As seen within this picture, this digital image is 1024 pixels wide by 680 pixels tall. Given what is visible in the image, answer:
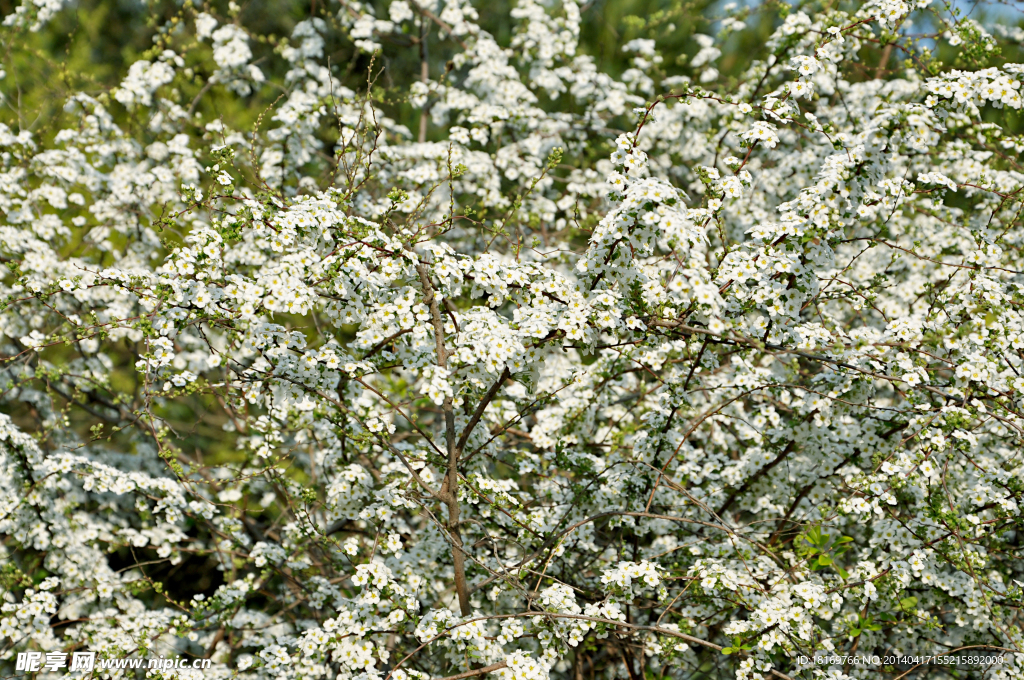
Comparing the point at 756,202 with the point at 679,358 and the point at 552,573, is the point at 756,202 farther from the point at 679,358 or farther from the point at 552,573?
the point at 552,573

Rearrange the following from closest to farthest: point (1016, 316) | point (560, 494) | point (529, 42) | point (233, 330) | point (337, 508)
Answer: point (233, 330) → point (1016, 316) → point (337, 508) → point (560, 494) → point (529, 42)

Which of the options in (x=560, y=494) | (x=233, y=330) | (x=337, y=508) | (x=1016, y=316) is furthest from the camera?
(x=560, y=494)

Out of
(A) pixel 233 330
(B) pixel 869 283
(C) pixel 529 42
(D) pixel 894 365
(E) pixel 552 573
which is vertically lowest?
(E) pixel 552 573

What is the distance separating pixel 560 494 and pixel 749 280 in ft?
4.93

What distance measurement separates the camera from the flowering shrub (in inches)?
122

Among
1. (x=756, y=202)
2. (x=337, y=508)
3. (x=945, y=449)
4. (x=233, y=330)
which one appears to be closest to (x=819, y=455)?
(x=945, y=449)

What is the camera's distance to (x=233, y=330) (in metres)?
3.20

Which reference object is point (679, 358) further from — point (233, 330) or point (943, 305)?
point (233, 330)

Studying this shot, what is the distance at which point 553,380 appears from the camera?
467 cm

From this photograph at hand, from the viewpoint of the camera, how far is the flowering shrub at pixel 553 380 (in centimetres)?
310

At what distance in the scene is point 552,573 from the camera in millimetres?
3799

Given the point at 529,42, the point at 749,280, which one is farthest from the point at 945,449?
the point at 529,42

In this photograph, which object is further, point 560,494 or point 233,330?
point 560,494

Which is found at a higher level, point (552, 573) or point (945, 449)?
point (945, 449)
